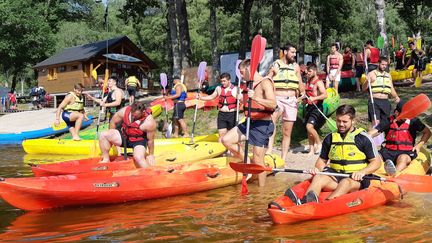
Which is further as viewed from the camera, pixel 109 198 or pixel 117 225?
pixel 109 198

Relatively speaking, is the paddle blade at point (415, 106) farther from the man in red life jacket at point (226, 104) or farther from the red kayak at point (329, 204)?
the man in red life jacket at point (226, 104)

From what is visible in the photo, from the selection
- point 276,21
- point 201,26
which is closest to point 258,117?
point 276,21

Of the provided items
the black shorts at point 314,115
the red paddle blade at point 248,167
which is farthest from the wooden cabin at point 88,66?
the red paddle blade at point 248,167

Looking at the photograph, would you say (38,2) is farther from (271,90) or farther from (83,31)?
(271,90)

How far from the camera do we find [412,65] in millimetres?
15992

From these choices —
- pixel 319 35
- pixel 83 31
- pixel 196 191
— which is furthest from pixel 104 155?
pixel 83 31

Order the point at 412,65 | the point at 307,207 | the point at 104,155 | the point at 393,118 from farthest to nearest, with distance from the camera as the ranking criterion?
the point at 412,65 → the point at 104,155 → the point at 393,118 → the point at 307,207

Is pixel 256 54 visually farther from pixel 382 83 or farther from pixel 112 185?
pixel 382 83

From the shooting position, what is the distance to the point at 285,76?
8.07 metres

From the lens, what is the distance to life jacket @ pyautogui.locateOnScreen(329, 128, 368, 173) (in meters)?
5.40

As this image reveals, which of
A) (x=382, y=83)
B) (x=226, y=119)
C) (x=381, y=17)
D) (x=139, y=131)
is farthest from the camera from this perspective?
(x=381, y=17)

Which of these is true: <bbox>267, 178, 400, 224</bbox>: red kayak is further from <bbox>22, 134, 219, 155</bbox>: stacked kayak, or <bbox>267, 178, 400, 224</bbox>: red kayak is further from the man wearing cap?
the man wearing cap

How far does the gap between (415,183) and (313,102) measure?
11.3 feet

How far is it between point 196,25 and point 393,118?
37459 mm
